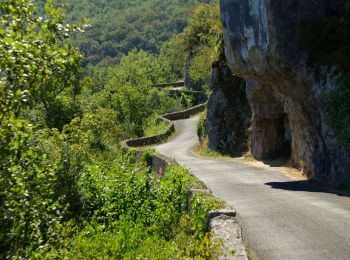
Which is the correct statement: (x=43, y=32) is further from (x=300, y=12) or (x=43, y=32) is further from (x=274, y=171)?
(x=274, y=171)

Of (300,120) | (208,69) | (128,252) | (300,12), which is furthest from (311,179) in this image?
(208,69)

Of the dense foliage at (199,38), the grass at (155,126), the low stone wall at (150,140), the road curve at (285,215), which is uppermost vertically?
the dense foliage at (199,38)

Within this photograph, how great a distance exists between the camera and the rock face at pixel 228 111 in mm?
30969

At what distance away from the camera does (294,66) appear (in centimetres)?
1706

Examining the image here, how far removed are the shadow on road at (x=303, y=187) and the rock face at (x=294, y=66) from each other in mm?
546

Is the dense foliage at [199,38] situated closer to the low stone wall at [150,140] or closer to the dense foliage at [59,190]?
the low stone wall at [150,140]

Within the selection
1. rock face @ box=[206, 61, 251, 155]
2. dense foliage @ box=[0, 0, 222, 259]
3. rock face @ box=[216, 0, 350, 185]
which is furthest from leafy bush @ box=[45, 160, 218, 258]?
rock face @ box=[206, 61, 251, 155]

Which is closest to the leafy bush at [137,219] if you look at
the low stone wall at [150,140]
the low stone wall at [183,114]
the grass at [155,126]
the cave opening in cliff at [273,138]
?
the cave opening in cliff at [273,138]

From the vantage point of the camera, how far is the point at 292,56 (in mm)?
17000

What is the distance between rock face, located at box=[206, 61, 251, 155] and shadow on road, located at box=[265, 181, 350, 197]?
12.8 metres

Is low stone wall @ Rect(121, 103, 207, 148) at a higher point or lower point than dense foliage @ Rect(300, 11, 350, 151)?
lower

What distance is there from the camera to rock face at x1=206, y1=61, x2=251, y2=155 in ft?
102

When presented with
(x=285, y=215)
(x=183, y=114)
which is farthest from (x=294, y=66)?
(x=183, y=114)

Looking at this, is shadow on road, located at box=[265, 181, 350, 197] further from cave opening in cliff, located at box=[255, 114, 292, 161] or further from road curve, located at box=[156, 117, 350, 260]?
cave opening in cliff, located at box=[255, 114, 292, 161]
